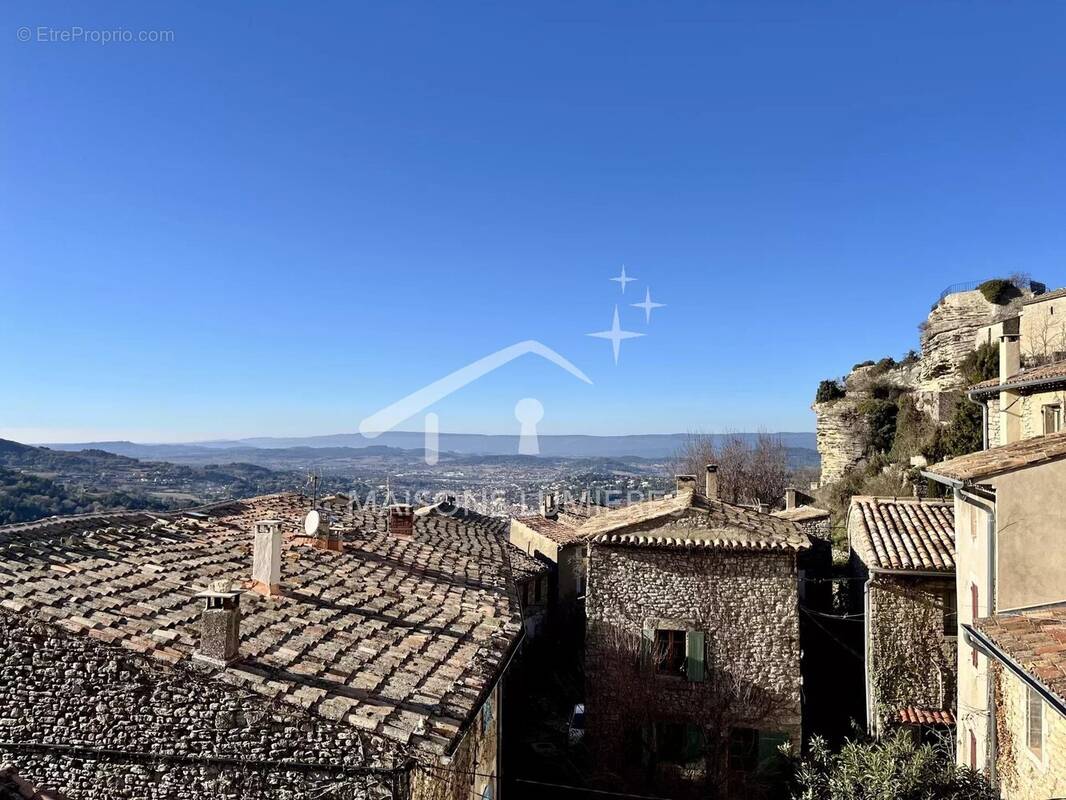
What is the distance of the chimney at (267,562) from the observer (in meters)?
7.35

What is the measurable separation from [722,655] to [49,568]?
10.5m

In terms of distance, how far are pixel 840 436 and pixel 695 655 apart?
69.6 ft

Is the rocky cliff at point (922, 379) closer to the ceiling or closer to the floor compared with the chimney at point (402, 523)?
closer to the ceiling

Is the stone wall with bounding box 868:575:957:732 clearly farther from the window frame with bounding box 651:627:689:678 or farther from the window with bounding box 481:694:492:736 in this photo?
the window with bounding box 481:694:492:736

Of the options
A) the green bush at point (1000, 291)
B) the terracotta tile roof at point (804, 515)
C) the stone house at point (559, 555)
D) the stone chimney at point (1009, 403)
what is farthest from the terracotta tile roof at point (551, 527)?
the green bush at point (1000, 291)

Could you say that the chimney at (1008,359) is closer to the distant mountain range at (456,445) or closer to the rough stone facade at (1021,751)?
the rough stone facade at (1021,751)

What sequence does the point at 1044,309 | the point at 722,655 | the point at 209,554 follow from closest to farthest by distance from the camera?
the point at 209,554 → the point at 722,655 → the point at 1044,309

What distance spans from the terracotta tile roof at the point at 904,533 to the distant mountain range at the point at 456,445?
3203 cm

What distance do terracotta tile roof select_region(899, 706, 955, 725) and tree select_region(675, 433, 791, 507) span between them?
20.7 metres

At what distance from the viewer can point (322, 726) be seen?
516 cm

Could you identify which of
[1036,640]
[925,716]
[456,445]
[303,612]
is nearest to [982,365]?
[925,716]

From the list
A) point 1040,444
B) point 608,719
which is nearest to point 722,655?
point 608,719

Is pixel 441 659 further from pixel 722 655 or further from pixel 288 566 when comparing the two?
pixel 722 655

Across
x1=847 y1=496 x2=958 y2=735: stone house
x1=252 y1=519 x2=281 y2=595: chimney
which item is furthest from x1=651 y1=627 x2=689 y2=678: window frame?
x1=252 y1=519 x2=281 y2=595: chimney
